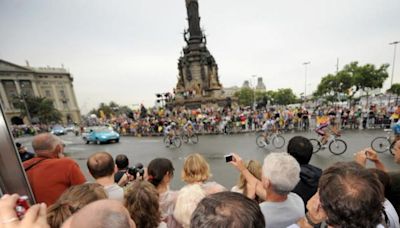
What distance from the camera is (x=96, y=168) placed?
8.71 feet

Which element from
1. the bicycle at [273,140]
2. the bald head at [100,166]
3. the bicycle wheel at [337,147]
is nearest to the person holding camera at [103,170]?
the bald head at [100,166]

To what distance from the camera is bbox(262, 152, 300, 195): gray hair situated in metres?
1.68

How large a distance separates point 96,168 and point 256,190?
2.18 metres

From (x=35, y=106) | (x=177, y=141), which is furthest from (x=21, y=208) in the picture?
(x=177, y=141)

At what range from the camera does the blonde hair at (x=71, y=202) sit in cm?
130

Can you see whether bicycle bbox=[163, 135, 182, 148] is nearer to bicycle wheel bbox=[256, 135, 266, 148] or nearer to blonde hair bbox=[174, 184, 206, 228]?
bicycle wheel bbox=[256, 135, 266, 148]

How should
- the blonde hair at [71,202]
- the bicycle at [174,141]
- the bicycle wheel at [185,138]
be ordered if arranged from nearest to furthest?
the blonde hair at [71,202] < the bicycle at [174,141] < the bicycle wheel at [185,138]

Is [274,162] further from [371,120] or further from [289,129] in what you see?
[371,120]

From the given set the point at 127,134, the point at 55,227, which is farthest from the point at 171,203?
the point at 127,134

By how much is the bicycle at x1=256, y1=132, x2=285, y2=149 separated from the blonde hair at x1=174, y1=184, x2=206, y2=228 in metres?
8.76

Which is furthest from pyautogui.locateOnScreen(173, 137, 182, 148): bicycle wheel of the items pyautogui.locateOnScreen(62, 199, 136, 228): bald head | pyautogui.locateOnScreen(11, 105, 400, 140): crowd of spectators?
pyautogui.locateOnScreen(62, 199, 136, 228): bald head

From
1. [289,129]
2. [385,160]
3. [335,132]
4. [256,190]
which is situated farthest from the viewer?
[289,129]

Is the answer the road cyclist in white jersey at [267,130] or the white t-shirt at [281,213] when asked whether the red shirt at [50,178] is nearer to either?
the white t-shirt at [281,213]

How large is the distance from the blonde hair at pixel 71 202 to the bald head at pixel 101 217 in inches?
18.7
